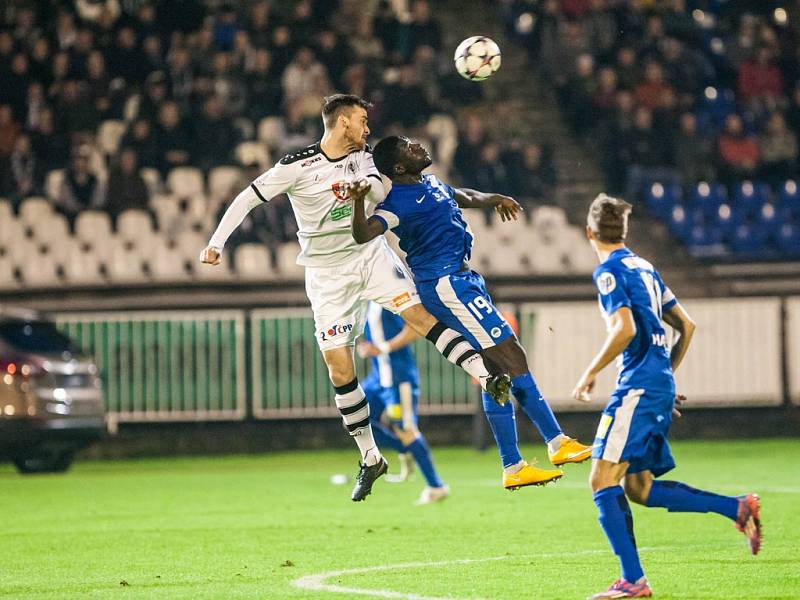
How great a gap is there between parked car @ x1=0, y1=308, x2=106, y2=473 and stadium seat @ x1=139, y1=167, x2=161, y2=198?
11.5 ft

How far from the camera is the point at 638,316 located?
754 cm

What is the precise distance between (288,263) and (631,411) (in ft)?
40.3

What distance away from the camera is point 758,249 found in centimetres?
2067

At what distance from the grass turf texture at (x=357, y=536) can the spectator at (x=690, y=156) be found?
576cm

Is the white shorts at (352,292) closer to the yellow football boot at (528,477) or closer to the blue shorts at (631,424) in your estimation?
the yellow football boot at (528,477)

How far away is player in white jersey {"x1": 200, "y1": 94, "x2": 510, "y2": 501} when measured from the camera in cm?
962

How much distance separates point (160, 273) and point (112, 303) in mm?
770

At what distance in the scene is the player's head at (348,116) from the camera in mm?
9594

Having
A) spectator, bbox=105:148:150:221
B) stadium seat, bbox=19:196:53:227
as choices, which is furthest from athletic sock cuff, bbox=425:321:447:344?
stadium seat, bbox=19:196:53:227

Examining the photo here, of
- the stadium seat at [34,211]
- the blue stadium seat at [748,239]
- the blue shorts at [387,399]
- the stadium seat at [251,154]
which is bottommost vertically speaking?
the blue shorts at [387,399]

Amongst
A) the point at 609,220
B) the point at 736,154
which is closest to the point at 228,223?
the point at 609,220

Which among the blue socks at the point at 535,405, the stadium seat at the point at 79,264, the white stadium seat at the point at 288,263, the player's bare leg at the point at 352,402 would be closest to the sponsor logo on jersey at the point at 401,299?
the player's bare leg at the point at 352,402

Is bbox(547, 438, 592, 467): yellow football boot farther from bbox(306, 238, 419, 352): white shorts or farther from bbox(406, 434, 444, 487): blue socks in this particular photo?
bbox(406, 434, 444, 487): blue socks

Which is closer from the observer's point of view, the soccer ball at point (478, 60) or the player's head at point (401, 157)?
the player's head at point (401, 157)
